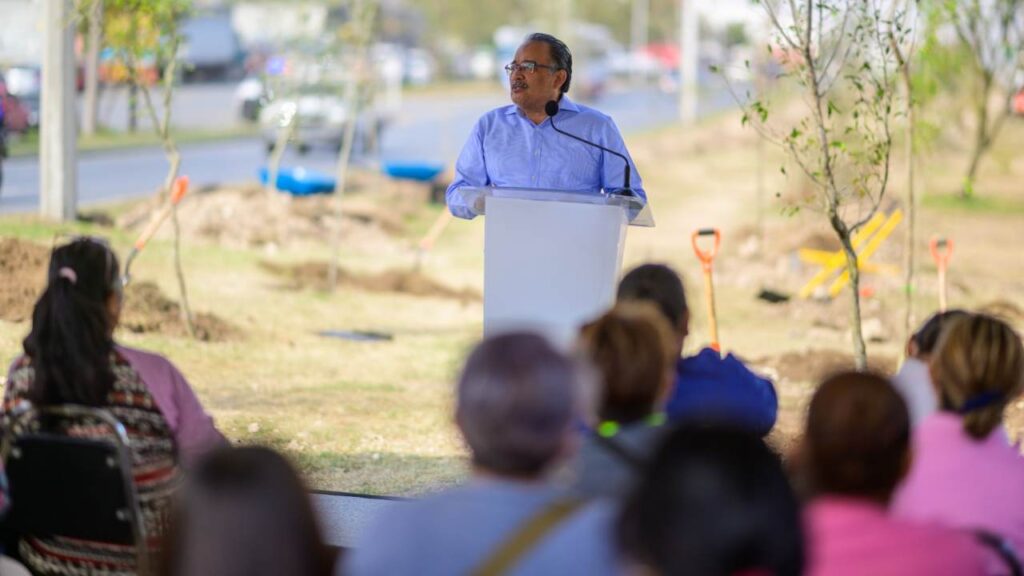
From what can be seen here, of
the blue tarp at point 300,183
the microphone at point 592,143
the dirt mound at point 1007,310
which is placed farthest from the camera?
the blue tarp at point 300,183

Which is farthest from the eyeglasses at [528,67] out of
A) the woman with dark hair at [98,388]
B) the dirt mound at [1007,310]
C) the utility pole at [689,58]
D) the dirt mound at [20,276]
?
the utility pole at [689,58]

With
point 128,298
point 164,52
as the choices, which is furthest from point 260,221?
point 128,298

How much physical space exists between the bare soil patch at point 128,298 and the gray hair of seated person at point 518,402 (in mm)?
7049

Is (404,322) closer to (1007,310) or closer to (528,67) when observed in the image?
(1007,310)

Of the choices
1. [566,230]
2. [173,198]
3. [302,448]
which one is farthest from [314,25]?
[566,230]

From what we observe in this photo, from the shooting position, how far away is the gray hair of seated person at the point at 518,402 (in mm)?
2508

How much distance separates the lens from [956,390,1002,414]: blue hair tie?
337cm

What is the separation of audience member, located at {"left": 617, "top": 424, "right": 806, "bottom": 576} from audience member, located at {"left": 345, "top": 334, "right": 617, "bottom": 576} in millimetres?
147

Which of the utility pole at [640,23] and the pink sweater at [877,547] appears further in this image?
the utility pole at [640,23]

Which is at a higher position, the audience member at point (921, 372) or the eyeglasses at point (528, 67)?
the eyeglasses at point (528, 67)

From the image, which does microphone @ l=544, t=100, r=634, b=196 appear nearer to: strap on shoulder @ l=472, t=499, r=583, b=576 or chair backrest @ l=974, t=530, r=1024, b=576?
chair backrest @ l=974, t=530, r=1024, b=576

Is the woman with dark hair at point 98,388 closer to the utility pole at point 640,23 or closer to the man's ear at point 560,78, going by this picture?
the man's ear at point 560,78

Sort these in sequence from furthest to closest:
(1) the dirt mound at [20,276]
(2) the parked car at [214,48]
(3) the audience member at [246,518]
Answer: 1. (2) the parked car at [214,48]
2. (1) the dirt mound at [20,276]
3. (3) the audience member at [246,518]

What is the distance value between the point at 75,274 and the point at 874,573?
1.98 metres
